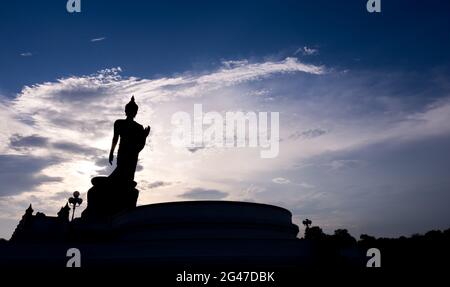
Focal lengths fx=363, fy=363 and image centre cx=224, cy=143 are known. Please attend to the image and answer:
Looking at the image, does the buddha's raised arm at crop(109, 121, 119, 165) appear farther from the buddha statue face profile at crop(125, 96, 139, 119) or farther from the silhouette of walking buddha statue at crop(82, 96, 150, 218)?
the buddha statue face profile at crop(125, 96, 139, 119)

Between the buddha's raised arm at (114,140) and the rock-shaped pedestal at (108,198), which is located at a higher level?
the buddha's raised arm at (114,140)

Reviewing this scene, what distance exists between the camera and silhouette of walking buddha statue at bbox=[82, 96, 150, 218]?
1831 cm

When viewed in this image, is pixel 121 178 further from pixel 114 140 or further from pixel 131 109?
pixel 131 109

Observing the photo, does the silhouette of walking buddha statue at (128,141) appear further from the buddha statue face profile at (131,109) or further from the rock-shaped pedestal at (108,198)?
the rock-shaped pedestal at (108,198)

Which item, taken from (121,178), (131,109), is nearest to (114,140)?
(131,109)

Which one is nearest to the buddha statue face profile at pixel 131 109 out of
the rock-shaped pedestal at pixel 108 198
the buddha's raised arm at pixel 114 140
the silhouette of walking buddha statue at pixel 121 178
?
the silhouette of walking buddha statue at pixel 121 178

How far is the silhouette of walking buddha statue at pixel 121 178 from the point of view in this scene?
18.3 meters

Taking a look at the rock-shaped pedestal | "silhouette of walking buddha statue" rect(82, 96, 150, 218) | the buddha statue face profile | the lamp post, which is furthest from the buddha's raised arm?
the lamp post
